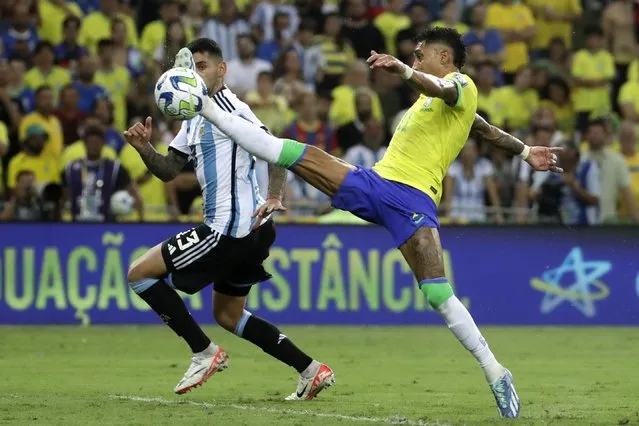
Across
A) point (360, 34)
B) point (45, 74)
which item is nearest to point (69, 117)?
point (45, 74)

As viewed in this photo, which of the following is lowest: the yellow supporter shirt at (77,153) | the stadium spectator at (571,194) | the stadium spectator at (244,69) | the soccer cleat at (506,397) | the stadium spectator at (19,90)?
the soccer cleat at (506,397)

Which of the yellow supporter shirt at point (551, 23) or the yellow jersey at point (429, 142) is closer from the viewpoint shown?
the yellow jersey at point (429, 142)

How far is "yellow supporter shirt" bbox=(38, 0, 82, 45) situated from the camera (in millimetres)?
22109

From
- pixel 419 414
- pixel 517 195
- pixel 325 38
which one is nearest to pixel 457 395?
pixel 419 414

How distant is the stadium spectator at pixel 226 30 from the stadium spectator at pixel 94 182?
13.4 feet

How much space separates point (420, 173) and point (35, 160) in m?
10.8

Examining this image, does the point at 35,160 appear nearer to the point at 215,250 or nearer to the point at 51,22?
the point at 51,22

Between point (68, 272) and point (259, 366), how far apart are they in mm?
5194

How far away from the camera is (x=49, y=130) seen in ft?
65.0

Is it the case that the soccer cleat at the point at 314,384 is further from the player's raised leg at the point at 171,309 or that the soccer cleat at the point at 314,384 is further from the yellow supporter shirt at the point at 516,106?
the yellow supporter shirt at the point at 516,106

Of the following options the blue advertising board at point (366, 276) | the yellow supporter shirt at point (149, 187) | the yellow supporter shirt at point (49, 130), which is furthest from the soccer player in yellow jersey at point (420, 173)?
the yellow supporter shirt at point (49, 130)

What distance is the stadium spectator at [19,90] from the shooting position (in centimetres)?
2059

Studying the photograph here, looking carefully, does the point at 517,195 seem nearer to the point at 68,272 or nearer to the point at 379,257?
the point at 379,257

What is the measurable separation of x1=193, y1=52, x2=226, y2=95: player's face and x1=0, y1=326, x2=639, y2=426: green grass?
2302 millimetres
